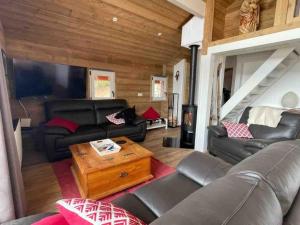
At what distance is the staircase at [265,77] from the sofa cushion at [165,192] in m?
2.78

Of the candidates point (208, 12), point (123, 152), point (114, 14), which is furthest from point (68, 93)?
point (208, 12)

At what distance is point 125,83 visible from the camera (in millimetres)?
4719

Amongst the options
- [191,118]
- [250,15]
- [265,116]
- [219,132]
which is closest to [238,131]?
[219,132]

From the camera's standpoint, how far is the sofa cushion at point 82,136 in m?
2.79

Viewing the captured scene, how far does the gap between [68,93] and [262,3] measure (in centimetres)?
425

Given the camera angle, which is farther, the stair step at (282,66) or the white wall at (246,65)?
the white wall at (246,65)

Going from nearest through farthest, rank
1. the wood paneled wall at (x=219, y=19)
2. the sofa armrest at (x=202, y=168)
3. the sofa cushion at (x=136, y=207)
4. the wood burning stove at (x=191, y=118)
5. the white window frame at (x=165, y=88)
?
the sofa cushion at (x=136, y=207) < the sofa armrest at (x=202, y=168) < the wood paneled wall at (x=219, y=19) < the wood burning stove at (x=191, y=118) < the white window frame at (x=165, y=88)

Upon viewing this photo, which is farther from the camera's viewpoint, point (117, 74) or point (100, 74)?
point (117, 74)

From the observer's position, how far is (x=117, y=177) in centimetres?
202

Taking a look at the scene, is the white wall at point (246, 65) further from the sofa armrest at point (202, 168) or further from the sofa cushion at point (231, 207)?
the sofa cushion at point (231, 207)

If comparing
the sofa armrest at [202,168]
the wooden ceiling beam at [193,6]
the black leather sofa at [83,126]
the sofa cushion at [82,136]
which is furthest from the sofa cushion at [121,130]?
the wooden ceiling beam at [193,6]

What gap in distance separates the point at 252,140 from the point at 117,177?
2045 millimetres

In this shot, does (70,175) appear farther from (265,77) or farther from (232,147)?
(265,77)

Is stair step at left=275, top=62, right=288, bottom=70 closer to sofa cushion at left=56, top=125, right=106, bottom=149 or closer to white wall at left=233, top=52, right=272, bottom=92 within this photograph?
white wall at left=233, top=52, right=272, bottom=92
